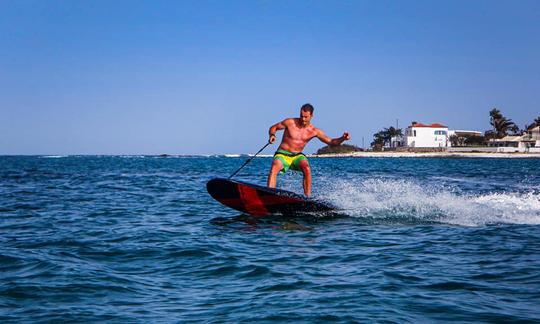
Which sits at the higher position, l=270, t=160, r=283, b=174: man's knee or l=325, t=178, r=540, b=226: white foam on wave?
l=270, t=160, r=283, b=174: man's knee

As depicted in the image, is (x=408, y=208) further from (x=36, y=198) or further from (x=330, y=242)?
(x=36, y=198)

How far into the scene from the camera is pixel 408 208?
45.0 ft

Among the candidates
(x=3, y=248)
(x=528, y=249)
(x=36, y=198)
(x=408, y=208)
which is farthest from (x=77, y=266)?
(x=36, y=198)

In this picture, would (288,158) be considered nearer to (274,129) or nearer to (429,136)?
(274,129)

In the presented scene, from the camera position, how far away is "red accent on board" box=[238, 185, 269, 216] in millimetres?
11844

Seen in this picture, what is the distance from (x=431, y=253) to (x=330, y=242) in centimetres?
171

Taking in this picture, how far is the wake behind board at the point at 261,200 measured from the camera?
1178 cm

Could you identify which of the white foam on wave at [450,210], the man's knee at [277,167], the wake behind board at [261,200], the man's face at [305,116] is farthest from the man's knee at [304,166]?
the white foam on wave at [450,210]

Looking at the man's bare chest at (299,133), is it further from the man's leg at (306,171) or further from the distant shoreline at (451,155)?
the distant shoreline at (451,155)

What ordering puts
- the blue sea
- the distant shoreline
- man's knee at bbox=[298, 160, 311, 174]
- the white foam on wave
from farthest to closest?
the distant shoreline < man's knee at bbox=[298, 160, 311, 174] < the white foam on wave < the blue sea

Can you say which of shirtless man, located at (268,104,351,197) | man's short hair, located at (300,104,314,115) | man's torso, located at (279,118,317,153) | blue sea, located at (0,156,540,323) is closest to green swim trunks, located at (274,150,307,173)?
shirtless man, located at (268,104,351,197)

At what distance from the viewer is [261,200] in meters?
11.9

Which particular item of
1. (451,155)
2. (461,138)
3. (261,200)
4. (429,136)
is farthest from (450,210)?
(461,138)

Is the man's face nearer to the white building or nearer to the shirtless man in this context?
the shirtless man
